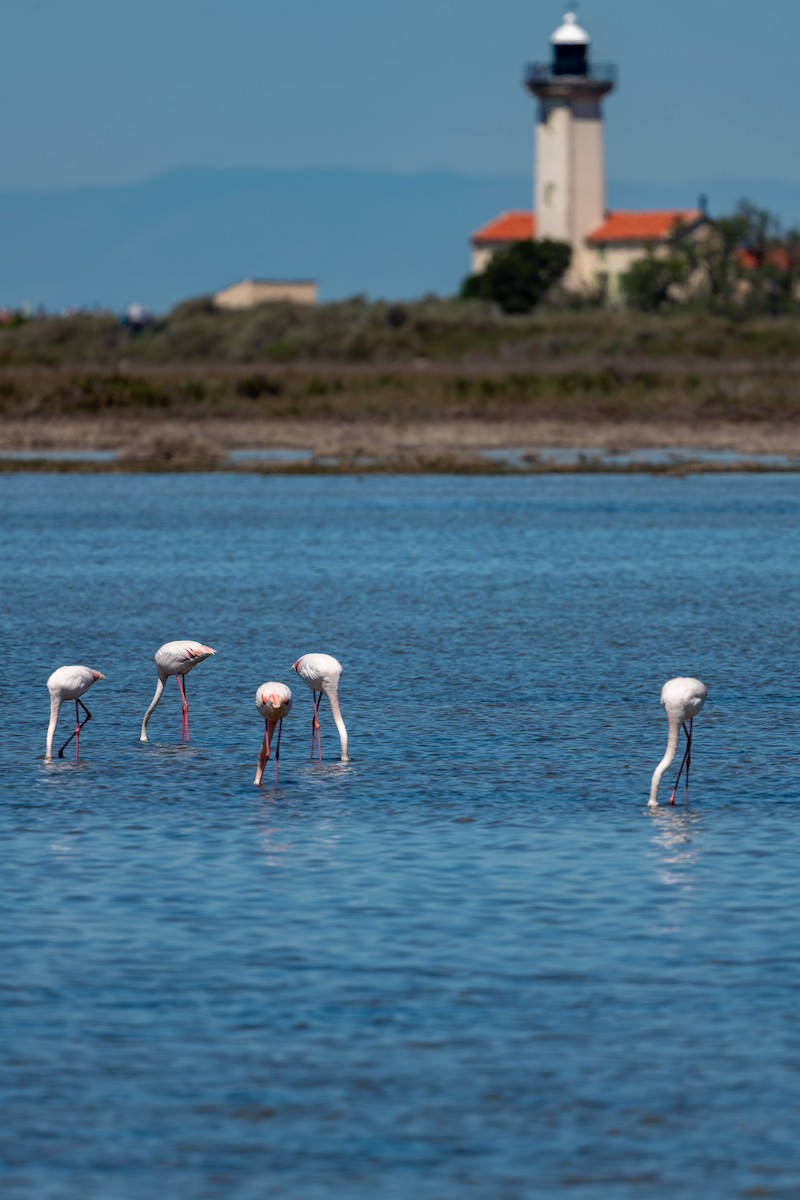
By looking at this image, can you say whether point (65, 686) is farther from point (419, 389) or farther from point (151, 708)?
point (419, 389)

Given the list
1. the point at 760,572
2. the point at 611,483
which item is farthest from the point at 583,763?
the point at 611,483

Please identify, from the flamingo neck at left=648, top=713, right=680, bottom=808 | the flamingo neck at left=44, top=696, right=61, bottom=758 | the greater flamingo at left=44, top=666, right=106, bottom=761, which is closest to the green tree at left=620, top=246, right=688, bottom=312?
the greater flamingo at left=44, top=666, right=106, bottom=761

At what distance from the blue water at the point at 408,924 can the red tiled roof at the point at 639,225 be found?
110m

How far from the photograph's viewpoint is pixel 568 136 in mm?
127375

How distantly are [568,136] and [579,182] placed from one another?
4.11 metres

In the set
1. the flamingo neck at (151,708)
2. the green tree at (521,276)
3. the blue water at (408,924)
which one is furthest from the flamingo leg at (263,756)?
the green tree at (521,276)

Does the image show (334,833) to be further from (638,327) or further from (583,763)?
(638,327)

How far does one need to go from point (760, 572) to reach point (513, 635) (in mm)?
8392

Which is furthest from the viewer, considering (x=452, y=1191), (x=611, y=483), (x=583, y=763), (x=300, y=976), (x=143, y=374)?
(x=143, y=374)

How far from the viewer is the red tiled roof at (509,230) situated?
14525 centimetres

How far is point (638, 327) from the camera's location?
4013 inches

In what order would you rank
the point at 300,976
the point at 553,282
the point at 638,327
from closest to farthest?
the point at 300,976 < the point at 638,327 < the point at 553,282

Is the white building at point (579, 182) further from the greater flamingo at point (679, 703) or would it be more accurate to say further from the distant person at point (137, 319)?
the greater flamingo at point (679, 703)

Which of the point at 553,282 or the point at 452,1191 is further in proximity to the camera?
the point at 553,282
